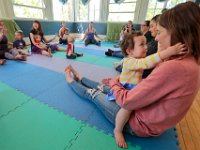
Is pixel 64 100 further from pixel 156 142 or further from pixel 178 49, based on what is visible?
pixel 178 49

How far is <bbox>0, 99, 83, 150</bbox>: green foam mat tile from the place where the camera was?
1058 mm

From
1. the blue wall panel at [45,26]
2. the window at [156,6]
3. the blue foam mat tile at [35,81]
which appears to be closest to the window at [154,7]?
the window at [156,6]

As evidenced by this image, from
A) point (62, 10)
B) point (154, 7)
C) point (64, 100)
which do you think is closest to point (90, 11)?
point (62, 10)

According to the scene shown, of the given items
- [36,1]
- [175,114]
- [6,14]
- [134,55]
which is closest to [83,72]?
[134,55]

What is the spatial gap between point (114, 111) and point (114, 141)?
0.81 feet

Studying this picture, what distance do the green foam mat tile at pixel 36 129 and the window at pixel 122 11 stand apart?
7.04 m

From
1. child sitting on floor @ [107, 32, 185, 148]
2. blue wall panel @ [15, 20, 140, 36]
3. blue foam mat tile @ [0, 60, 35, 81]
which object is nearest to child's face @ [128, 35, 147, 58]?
child sitting on floor @ [107, 32, 185, 148]

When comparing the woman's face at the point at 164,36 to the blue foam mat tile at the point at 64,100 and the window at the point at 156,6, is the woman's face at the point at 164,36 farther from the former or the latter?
the window at the point at 156,6

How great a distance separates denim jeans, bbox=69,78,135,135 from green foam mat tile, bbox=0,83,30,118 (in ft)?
2.14

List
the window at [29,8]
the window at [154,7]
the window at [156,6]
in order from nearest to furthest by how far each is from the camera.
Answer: the window at [29,8], the window at [156,6], the window at [154,7]

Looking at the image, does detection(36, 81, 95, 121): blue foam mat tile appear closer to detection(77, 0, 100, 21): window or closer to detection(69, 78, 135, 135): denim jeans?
detection(69, 78, 135, 135): denim jeans

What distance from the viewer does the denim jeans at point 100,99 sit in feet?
3.84

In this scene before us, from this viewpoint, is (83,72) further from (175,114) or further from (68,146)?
(175,114)

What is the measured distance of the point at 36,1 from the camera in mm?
5621
